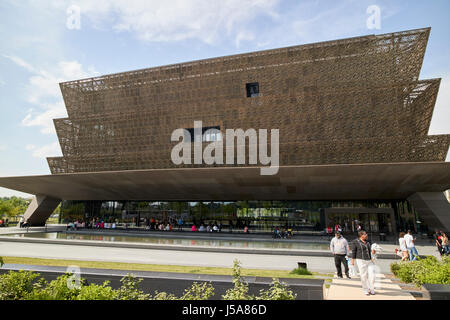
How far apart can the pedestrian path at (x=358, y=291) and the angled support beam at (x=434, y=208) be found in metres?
22.2

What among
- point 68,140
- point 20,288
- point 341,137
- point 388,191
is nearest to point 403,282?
point 20,288

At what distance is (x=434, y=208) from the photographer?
25.3 m

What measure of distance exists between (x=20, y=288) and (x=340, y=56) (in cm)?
3011

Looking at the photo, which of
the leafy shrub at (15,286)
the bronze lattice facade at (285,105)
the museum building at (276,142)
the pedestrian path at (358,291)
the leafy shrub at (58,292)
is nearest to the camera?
the leafy shrub at (58,292)

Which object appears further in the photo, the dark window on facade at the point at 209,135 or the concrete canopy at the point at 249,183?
the dark window on facade at the point at 209,135

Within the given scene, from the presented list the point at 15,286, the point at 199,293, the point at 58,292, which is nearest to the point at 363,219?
the point at 199,293

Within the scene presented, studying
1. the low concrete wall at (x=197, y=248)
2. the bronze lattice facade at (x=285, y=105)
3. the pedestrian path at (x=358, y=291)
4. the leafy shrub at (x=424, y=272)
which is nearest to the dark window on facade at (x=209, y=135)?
the bronze lattice facade at (x=285, y=105)

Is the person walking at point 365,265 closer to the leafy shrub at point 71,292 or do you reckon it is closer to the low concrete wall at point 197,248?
the leafy shrub at point 71,292

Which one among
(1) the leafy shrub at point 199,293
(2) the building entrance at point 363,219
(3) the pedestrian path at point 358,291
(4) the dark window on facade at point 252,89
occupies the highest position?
(4) the dark window on facade at point 252,89

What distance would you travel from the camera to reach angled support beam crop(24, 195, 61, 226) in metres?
35.7

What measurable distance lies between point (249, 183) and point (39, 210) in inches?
1168

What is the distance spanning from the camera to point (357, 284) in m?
7.70

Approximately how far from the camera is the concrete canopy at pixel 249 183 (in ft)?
74.9
